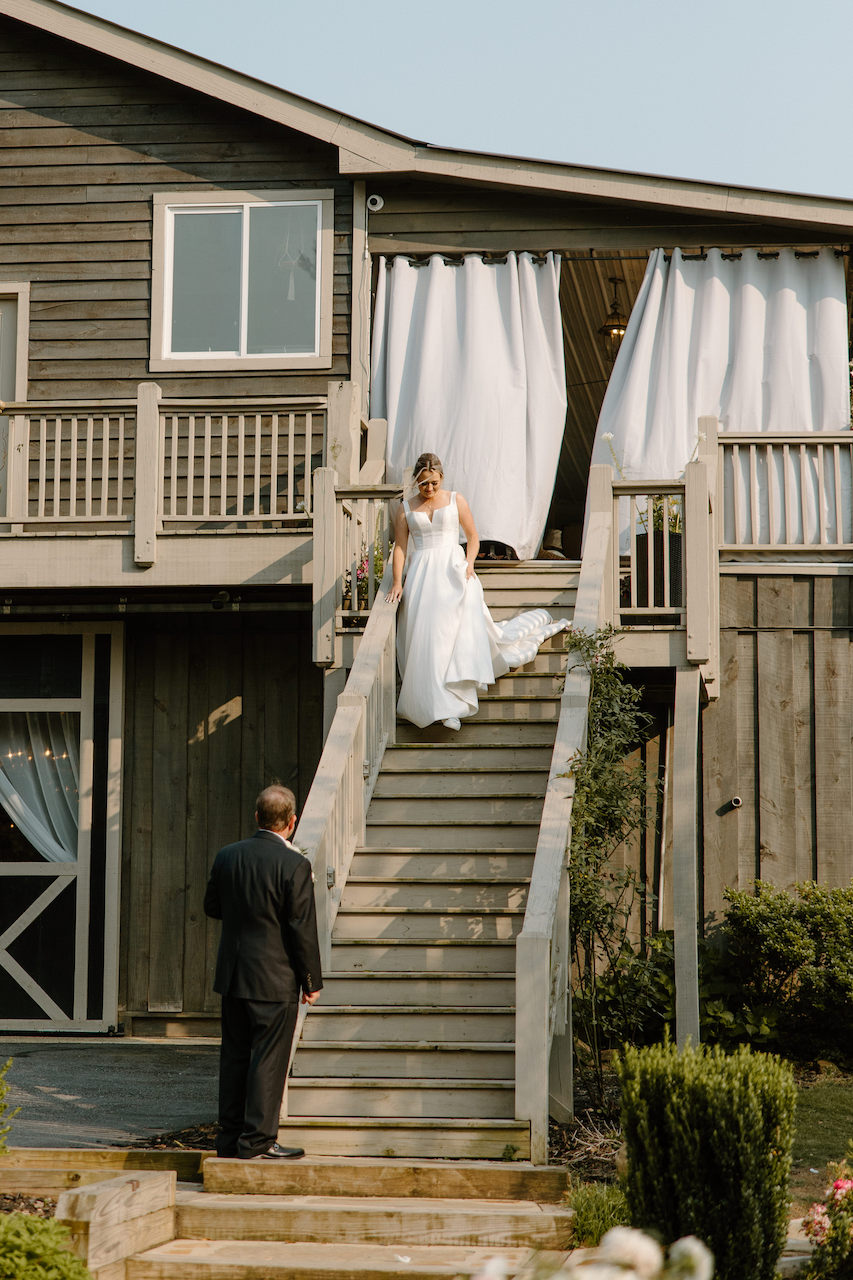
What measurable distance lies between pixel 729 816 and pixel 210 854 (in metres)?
3.96

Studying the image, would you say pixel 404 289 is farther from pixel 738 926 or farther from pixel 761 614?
pixel 738 926

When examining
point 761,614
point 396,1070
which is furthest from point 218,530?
point 396,1070

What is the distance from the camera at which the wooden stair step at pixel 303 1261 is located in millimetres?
5113

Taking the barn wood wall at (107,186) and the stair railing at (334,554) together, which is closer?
the stair railing at (334,554)

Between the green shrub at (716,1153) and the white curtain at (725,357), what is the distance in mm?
6537

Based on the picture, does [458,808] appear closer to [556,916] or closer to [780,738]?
[556,916]

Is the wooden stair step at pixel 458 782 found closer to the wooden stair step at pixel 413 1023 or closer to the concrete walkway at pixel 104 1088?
the wooden stair step at pixel 413 1023

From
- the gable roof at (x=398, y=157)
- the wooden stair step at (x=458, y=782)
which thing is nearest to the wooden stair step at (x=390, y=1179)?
the wooden stair step at (x=458, y=782)

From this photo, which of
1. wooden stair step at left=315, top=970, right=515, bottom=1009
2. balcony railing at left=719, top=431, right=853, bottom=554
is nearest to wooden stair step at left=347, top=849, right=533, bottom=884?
wooden stair step at left=315, top=970, right=515, bottom=1009

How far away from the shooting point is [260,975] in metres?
6.21

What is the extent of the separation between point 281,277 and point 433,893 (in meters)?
5.90

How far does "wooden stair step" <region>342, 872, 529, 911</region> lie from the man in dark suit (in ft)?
4.16

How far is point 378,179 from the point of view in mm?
11328

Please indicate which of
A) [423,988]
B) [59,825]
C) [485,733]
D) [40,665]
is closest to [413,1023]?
[423,988]
